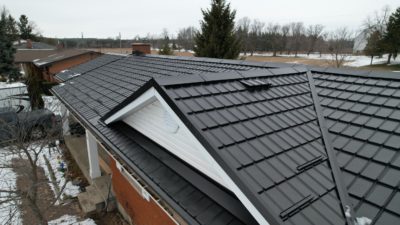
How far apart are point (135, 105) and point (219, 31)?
18.0 metres

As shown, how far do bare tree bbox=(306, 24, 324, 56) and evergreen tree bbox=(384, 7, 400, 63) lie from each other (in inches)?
1416

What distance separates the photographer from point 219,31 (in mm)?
21266

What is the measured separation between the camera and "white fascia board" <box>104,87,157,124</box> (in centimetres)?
419

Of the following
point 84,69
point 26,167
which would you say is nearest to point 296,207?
point 26,167

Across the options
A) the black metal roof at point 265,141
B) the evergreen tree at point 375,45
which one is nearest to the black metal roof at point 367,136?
the black metal roof at point 265,141

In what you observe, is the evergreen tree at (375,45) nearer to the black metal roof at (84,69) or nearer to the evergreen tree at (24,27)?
the black metal roof at (84,69)

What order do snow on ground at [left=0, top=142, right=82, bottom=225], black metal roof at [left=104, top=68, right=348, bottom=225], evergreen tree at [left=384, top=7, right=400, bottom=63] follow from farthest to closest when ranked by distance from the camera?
evergreen tree at [left=384, top=7, right=400, bottom=63] < snow on ground at [left=0, top=142, right=82, bottom=225] < black metal roof at [left=104, top=68, right=348, bottom=225]

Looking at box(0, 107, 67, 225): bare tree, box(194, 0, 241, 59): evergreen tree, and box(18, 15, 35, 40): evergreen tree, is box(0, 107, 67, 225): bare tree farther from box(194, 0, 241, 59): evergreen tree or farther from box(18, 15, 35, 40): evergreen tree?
box(18, 15, 35, 40): evergreen tree

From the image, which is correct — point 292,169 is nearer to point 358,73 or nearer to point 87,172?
point 358,73

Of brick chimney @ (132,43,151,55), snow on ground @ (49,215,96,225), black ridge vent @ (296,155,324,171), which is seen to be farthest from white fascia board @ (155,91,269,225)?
brick chimney @ (132,43,151,55)

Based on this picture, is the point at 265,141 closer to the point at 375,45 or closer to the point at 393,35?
the point at 393,35

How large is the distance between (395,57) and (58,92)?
5757 cm

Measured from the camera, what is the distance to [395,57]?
47.3 m

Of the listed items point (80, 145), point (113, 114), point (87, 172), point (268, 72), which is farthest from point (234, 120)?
point (80, 145)
